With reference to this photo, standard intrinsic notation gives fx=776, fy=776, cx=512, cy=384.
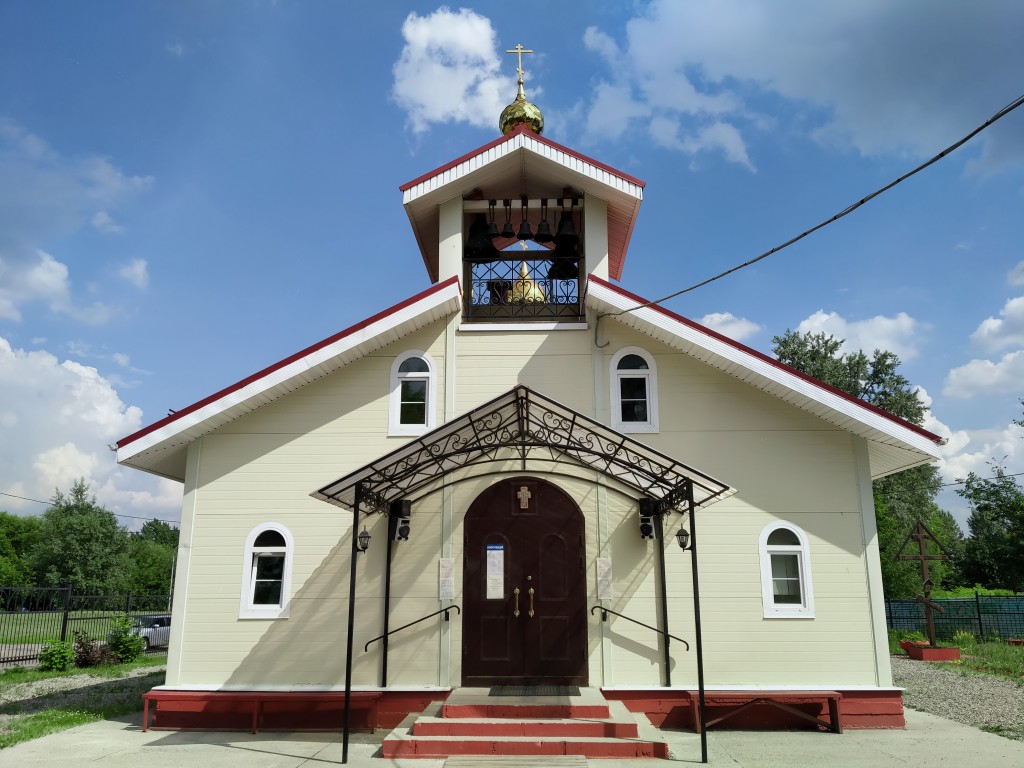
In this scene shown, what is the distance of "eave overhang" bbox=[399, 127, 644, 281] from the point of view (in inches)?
456

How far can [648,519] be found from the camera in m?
10.7

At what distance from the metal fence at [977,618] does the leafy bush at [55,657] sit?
2187 centimetres

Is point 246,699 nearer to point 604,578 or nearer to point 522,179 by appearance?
point 604,578

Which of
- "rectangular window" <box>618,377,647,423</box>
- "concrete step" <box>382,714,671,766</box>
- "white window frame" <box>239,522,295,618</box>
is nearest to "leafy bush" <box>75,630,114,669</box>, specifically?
"white window frame" <box>239,522,295,618</box>

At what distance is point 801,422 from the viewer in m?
11.0

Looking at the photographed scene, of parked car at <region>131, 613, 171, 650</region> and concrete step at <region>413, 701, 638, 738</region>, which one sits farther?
parked car at <region>131, 613, 171, 650</region>

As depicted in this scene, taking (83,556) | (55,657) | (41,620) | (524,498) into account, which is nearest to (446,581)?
(524,498)

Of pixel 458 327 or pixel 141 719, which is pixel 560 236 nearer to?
pixel 458 327

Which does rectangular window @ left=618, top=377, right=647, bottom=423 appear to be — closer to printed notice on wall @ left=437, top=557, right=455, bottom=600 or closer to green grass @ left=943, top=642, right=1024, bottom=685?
printed notice on wall @ left=437, top=557, right=455, bottom=600

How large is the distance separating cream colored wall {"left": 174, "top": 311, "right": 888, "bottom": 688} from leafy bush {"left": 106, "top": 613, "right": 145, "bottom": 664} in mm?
11140

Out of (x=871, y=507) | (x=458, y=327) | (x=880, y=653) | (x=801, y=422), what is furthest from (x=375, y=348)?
(x=880, y=653)

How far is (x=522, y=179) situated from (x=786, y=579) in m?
7.14

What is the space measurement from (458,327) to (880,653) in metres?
7.27

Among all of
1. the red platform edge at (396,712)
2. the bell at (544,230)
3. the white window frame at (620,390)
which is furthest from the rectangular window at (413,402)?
the red platform edge at (396,712)
